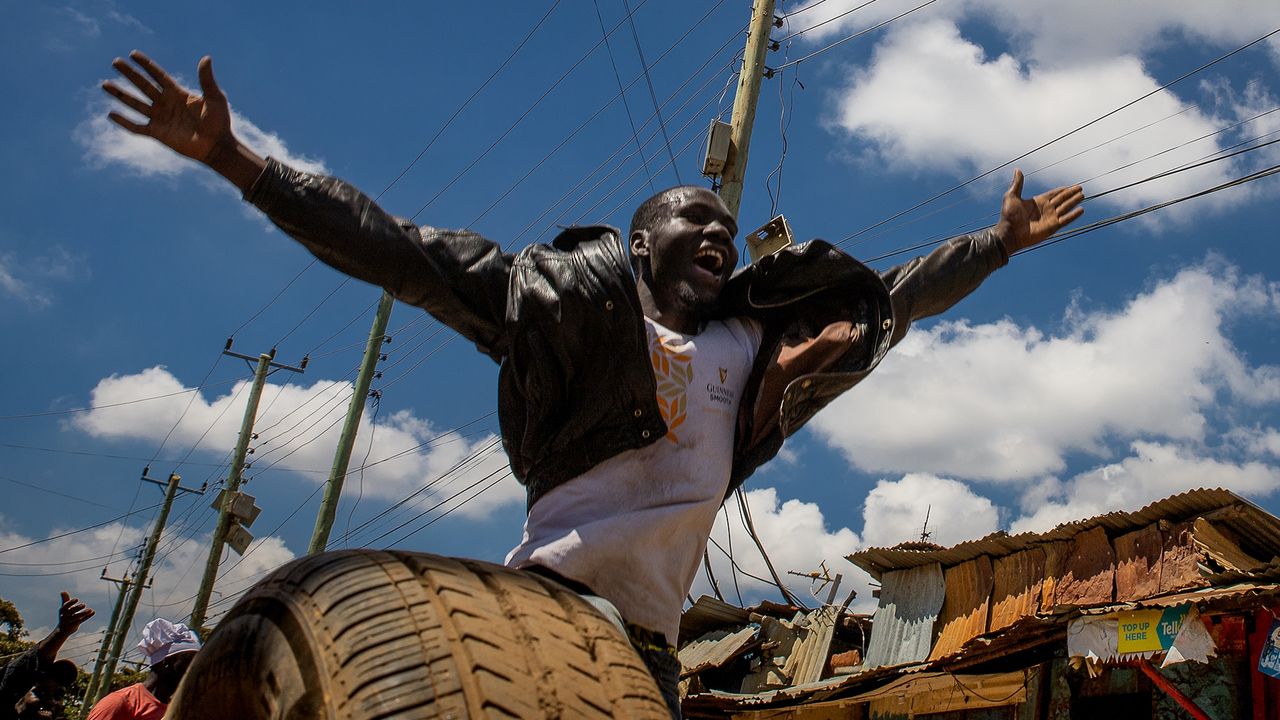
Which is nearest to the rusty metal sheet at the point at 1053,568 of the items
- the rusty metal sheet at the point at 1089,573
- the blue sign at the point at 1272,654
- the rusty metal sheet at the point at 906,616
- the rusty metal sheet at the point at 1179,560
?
the rusty metal sheet at the point at 1089,573

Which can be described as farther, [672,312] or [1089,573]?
[1089,573]

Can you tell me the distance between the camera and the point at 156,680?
5281mm

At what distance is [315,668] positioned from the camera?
1302mm

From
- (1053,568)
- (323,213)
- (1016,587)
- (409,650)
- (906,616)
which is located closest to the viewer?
(409,650)

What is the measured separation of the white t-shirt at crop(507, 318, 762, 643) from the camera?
2037 mm

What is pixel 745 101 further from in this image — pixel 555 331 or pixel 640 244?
pixel 555 331

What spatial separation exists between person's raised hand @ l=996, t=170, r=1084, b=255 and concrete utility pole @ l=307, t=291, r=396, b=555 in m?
12.2

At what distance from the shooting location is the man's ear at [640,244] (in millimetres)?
2639

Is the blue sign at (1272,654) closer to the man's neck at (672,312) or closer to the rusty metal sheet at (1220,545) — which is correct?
the rusty metal sheet at (1220,545)

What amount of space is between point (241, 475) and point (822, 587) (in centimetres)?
1381

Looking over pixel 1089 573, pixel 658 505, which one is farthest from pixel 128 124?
pixel 1089 573

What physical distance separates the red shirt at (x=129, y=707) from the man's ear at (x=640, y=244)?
358cm

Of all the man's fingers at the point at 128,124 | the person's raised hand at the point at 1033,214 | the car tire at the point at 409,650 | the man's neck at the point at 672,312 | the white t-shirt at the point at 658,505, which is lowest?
the car tire at the point at 409,650

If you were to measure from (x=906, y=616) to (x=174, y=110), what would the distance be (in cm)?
1473
